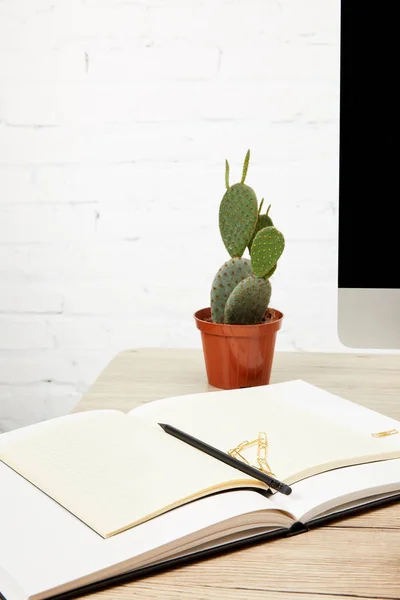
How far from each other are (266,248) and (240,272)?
0.25 feet

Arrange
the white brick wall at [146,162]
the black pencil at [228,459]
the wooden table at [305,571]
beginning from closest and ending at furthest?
the wooden table at [305,571]
the black pencil at [228,459]
the white brick wall at [146,162]

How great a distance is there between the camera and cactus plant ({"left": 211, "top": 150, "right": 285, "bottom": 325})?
893 mm

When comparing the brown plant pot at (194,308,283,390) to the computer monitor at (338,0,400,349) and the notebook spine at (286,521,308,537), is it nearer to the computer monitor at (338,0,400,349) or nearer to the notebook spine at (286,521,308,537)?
the computer monitor at (338,0,400,349)

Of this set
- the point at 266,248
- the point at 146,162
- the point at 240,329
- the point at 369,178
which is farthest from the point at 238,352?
the point at 146,162

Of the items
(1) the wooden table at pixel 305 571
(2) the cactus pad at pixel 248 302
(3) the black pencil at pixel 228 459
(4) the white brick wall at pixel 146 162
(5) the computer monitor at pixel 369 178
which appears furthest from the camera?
(4) the white brick wall at pixel 146 162

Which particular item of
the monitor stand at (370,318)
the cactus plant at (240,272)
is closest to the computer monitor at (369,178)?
the monitor stand at (370,318)

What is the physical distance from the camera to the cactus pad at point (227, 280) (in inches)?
36.6

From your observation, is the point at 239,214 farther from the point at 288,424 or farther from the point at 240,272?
the point at 288,424

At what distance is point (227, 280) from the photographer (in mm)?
934

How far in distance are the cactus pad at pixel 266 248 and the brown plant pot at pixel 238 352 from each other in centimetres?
8

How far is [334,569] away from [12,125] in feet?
5.01

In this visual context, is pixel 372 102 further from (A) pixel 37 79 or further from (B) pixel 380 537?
(A) pixel 37 79

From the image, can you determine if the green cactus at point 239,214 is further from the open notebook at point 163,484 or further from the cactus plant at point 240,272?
the open notebook at point 163,484

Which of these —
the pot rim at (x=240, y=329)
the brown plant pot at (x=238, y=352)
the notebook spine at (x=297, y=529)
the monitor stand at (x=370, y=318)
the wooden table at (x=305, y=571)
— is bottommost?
the wooden table at (x=305, y=571)
